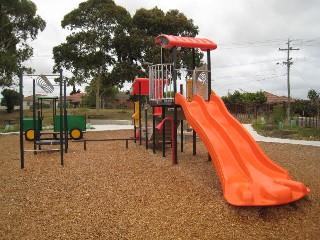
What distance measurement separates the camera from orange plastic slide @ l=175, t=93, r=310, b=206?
4.82 m

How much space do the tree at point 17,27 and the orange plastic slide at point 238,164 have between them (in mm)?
22352

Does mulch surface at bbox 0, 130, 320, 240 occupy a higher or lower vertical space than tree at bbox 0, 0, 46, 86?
lower

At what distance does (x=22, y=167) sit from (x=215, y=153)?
483 cm

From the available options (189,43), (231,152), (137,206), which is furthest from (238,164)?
(189,43)

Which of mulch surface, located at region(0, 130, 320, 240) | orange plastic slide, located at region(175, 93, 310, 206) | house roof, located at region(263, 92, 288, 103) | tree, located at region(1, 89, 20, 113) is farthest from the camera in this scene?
house roof, located at region(263, 92, 288, 103)

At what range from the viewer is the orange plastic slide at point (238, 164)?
190 inches

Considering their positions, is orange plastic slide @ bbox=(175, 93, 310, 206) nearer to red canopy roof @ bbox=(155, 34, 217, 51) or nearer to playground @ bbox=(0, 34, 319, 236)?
playground @ bbox=(0, 34, 319, 236)

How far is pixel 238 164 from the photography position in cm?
579

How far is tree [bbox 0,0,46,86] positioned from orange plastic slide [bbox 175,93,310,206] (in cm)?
2235

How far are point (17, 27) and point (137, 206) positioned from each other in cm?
2813

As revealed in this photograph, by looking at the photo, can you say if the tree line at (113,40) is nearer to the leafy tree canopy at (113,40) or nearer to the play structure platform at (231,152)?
the leafy tree canopy at (113,40)

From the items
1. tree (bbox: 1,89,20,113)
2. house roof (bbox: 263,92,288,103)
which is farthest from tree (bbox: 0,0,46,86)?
house roof (bbox: 263,92,288,103)

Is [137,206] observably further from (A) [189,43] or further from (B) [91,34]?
(B) [91,34]

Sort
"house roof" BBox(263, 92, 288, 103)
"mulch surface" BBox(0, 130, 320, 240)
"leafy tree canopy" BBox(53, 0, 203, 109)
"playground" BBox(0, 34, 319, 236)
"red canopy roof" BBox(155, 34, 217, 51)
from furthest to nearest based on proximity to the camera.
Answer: "house roof" BBox(263, 92, 288, 103)
"leafy tree canopy" BBox(53, 0, 203, 109)
"red canopy roof" BBox(155, 34, 217, 51)
"playground" BBox(0, 34, 319, 236)
"mulch surface" BBox(0, 130, 320, 240)
